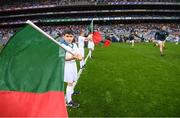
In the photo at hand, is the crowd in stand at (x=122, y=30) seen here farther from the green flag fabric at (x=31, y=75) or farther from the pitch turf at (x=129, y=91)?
the green flag fabric at (x=31, y=75)

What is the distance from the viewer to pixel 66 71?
1101 centimetres

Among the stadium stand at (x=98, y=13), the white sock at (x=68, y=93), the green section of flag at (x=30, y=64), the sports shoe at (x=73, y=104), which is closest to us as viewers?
the green section of flag at (x=30, y=64)

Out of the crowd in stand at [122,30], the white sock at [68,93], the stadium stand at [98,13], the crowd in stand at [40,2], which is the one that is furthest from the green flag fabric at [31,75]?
the crowd in stand at [40,2]

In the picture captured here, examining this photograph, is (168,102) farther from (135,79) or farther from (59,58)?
(59,58)

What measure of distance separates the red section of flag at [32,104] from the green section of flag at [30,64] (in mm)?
97

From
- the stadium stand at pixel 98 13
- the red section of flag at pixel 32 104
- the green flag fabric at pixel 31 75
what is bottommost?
the stadium stand at pixel 98 13

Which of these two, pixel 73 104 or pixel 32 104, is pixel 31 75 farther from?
pixel 73 104

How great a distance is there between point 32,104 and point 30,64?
2.18 feet

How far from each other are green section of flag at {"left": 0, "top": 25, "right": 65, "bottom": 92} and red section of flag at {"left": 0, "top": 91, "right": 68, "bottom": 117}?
97mm

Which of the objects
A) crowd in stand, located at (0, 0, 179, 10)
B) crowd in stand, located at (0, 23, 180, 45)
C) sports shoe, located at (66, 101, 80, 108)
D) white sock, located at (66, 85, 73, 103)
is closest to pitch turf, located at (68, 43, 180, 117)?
sports shoe, located at (66, 101, 80, 108)

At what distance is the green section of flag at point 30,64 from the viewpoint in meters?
5.77

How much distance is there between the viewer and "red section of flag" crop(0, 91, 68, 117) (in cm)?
555

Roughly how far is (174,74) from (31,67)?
1208 cm

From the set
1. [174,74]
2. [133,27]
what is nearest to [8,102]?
[174,74]
